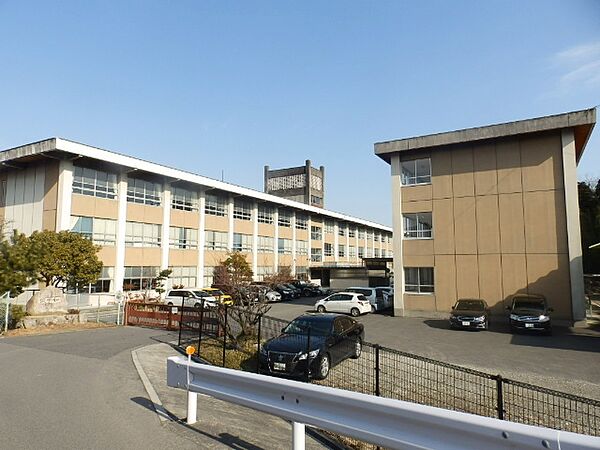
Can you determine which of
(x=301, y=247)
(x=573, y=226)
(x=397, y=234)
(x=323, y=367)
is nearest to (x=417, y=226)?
(x=397, y=234)

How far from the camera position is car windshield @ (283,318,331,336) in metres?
10.9

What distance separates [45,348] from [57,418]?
8.21 m

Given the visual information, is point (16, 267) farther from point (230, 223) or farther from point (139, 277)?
point (230, 223)

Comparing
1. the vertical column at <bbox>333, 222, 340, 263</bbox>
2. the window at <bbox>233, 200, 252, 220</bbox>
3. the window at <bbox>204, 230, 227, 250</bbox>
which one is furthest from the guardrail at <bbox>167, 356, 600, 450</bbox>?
the vertical column at <bbox>333, 222, 340, 263</bbox>

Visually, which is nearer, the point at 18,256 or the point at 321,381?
the point at 321,381

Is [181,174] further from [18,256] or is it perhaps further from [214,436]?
[214,436]

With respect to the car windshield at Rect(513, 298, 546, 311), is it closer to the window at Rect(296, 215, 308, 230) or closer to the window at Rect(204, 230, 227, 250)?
the window at Rect(204, 230, 227, 250)

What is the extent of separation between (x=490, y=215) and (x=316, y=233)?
42102 mm

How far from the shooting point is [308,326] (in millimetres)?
10938

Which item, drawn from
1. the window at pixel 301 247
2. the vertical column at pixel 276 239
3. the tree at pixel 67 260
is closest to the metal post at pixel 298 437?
the tree at pixel 67 260

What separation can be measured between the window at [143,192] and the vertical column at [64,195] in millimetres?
5088

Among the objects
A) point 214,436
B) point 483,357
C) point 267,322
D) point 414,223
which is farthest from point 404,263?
point 214,436

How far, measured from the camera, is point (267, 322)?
1200 centimetres

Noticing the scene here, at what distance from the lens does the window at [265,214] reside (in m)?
51.6
